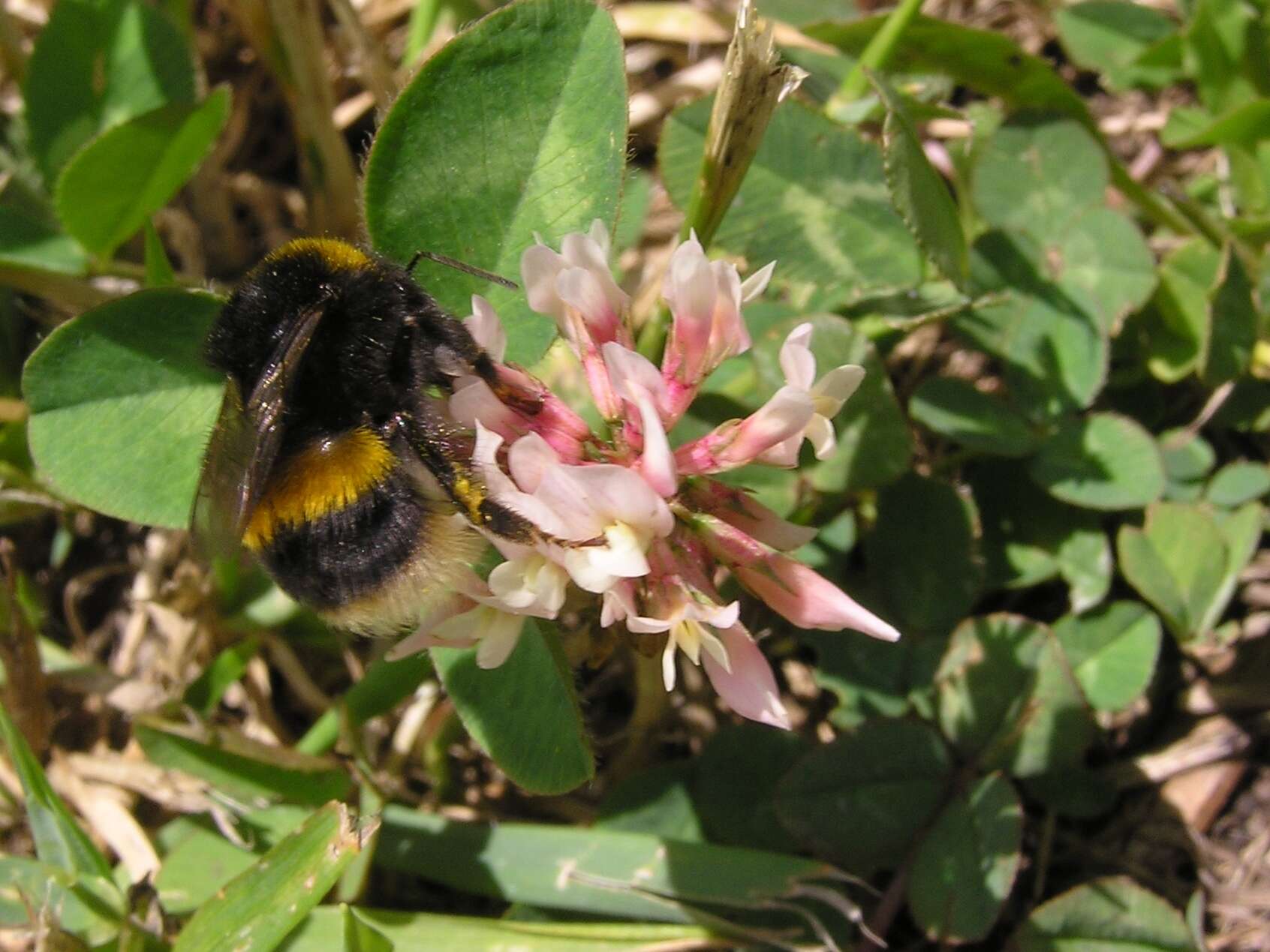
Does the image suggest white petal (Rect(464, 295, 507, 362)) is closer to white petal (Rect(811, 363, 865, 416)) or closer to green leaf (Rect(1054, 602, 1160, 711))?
white petal (Rect(811, 363, 865, 416))

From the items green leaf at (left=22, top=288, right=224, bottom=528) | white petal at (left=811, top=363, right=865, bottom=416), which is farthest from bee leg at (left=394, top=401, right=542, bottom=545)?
green leaf at (left=22, top=288, right=224, bottom=528)

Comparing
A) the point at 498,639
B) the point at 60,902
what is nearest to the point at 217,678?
the point at 60,902

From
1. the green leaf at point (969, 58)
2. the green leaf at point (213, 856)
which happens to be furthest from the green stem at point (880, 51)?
A: the green leaf at point (213, 856)

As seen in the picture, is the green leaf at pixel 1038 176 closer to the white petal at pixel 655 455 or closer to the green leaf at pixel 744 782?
the green leaf at pixel 744 782

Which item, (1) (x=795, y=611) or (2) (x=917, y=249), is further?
(2) (x=917, y=249)

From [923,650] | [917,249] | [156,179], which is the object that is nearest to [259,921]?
[923,650]

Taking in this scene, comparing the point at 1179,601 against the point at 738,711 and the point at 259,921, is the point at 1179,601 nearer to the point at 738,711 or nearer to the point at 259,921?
the point at 738,711
